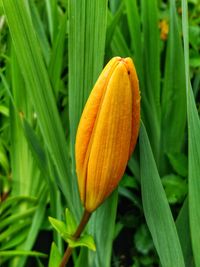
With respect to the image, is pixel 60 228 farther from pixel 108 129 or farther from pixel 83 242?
pixel 108 129

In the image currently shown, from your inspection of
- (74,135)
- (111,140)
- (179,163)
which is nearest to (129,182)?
(179,163)

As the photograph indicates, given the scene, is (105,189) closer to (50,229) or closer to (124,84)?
(124,84)

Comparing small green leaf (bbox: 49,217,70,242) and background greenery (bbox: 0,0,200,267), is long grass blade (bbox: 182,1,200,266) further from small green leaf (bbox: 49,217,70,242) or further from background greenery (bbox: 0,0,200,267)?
small green leaf (bbox: 49,217,70,242)

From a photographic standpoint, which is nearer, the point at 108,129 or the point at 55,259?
the point at 108,129

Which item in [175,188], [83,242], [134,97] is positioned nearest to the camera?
[134,97]

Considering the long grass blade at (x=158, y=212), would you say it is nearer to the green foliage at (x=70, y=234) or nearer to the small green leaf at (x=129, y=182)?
the green foliage at (x=70, y=234)

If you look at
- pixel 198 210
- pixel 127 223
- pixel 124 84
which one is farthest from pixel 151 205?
pixel 127 223
